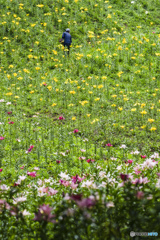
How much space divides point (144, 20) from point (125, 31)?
2.80 m

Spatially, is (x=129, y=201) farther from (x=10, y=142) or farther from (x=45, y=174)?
(x=10, y=142)

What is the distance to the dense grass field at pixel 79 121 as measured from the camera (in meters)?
1.93

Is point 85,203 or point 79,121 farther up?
point 85,203

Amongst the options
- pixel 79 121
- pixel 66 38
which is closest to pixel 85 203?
pixel 79 121

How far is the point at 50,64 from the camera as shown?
1011 centimetres

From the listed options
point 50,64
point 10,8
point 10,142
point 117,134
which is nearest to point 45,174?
point 10,142

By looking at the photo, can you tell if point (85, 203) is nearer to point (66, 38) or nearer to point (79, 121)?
point (79, 121)

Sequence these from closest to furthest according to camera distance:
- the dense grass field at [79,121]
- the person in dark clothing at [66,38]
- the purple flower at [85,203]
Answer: the purple flower at [85,203] → the dense grass field at [79,121] → the person in dark clothing at [66,38]

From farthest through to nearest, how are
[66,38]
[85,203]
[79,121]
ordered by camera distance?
1. [66,38]
2. [79,121]
3. [85,203]

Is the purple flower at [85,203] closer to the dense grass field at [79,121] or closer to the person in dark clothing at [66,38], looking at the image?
the dense grass field at [79,121]

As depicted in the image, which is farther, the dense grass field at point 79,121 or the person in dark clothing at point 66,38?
the person in dark clothing at point 66,38

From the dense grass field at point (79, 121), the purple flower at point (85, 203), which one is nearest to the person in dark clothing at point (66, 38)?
the dense grass field at point (79, 121)

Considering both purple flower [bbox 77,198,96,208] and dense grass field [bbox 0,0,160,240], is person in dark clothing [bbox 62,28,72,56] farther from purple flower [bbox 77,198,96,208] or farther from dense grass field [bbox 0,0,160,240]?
purple flower [bbox 77,198,96,208]

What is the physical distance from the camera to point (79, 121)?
6797 millimetres
